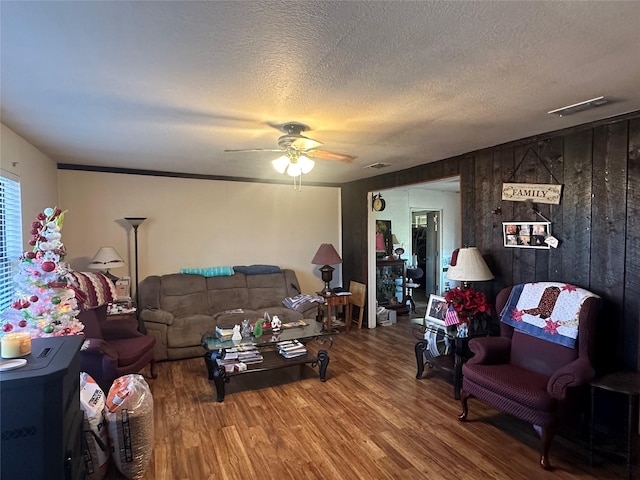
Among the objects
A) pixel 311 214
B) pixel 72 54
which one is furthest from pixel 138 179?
pixel 72 54

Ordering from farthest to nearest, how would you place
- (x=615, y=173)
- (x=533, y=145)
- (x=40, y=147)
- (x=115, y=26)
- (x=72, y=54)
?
(x=40, y=147)
(x=533, y=145)
(x=615, y=173)
(x=72, y=54)
(x=115, y=26)

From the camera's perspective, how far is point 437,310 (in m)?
3.85

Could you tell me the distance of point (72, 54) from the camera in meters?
1.66

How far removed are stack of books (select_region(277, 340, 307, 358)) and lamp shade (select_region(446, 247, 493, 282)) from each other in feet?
5.74

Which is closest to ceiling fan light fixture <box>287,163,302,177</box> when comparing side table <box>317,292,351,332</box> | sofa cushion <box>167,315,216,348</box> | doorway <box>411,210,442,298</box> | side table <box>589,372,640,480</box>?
sofa cushion <box>167,315,216,348</box>

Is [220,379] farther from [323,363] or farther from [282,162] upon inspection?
[282,162]

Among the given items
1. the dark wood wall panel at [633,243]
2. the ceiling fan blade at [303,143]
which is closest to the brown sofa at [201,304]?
the ceiling fan blade at [303,143]

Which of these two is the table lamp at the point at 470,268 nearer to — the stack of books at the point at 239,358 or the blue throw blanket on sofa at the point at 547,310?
the blue throw blanket on sofa at the point at 547,310

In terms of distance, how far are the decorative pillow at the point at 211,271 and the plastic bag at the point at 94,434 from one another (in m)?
2.79

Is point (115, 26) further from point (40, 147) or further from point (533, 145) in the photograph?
point (533, 145)

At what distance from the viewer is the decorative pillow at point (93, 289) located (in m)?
3.28

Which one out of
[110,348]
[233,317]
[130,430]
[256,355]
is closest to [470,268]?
[256,355]

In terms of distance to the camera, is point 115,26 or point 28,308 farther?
point 28,308

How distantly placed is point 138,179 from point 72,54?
3.44 meters
